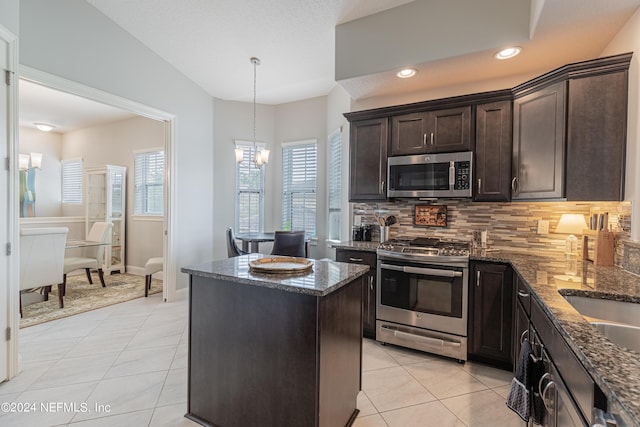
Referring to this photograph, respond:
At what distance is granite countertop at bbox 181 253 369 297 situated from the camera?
1.47 metres

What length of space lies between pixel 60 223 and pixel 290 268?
6.69 m

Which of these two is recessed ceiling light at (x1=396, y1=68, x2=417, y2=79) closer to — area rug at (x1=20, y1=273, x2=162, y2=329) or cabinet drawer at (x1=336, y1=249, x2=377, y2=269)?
cabinet drawer at (x1=336, y1=249, x2=377, y2=269)

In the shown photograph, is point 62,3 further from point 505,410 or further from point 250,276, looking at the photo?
point 505,410

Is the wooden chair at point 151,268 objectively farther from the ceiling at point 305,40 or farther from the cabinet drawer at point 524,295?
the cabinet drawer at point 524,295

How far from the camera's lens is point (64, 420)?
1862 millimetres

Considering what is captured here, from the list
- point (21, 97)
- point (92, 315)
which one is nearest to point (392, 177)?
point (92, 315)

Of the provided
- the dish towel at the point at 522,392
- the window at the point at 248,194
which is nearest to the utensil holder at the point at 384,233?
the dish towel at the point at 522,392

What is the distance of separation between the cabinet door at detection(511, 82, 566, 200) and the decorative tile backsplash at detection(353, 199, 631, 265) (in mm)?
336

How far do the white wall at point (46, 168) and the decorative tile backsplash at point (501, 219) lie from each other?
279 inches

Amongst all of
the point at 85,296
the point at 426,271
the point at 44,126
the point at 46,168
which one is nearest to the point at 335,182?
the point at 426,271

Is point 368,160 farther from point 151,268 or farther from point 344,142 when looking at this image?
point 151,268

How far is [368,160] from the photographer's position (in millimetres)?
3271

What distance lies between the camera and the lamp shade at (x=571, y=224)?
2494mm

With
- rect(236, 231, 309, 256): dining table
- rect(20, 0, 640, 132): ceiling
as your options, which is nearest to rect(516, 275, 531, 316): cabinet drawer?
rect(20, 0, 640, 132): ceiling
